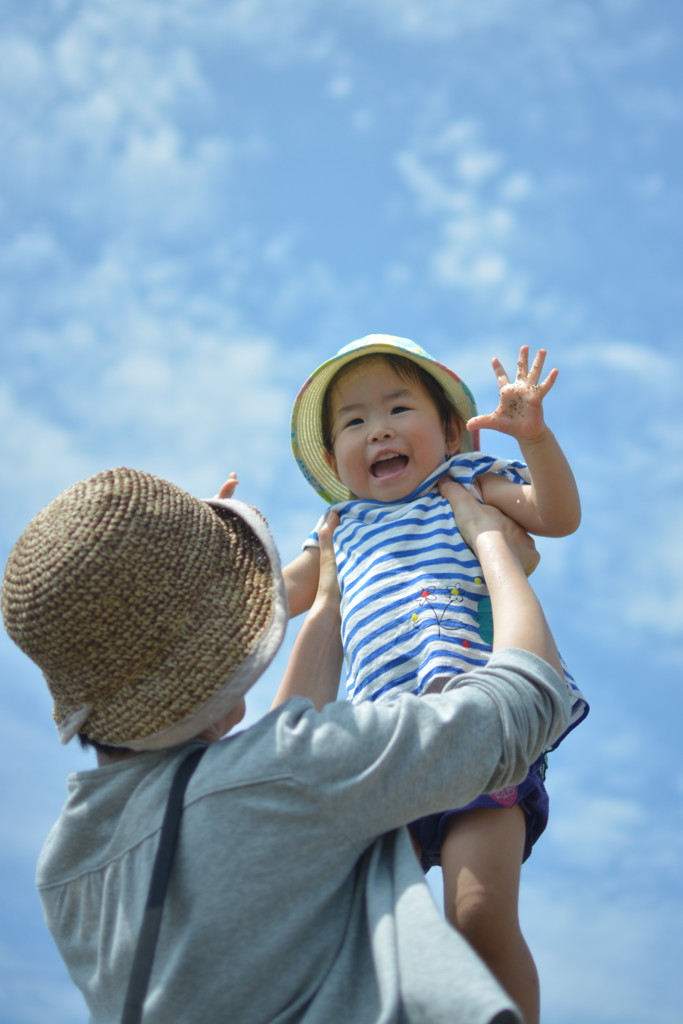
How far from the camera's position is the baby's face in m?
4.20

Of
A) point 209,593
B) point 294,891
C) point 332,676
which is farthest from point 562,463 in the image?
point 294,891

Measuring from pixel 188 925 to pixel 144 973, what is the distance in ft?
0.43

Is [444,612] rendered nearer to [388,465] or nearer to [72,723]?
[388,465]

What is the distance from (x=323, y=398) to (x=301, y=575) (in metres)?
0.95

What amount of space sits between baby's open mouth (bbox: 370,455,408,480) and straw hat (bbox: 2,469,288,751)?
1.86 meters

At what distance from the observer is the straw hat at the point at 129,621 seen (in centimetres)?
231

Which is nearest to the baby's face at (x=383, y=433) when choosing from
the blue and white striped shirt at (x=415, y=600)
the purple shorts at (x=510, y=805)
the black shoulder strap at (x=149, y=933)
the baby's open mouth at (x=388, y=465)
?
the baby's open mouth at (x=388, y=465)

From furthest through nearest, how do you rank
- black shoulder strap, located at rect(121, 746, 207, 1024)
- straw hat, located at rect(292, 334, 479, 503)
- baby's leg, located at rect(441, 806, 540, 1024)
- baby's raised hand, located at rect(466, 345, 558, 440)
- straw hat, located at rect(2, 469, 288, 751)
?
1. straw hat, located at rect(292, 334, 479, 503)
2. baby's raised hand, located at rect(466, 345, 558, 440)
3. baby's leg, located at rect(441, 806, 540, 1024)
4. straw hat, located at rect(2, 469, 288, 751)
5. black shoulder strap, located at rect(121, 746, 207, 1024)

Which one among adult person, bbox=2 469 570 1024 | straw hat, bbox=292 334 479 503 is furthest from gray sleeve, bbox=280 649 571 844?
straw hat, bbox=292 334 479 503

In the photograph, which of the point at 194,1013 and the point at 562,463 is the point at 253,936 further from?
the point at 562,463

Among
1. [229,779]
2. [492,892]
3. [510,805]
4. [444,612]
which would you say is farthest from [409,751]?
[444,612]

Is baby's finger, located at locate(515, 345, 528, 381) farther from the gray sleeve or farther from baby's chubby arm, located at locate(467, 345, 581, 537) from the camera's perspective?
the gray sleeve

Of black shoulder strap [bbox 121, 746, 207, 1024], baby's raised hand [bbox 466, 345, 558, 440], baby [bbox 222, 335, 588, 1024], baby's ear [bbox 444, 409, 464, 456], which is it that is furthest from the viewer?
baby's ear [bbox 444, 409, 464, 456]

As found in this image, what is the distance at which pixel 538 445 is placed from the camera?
372 centimetres
